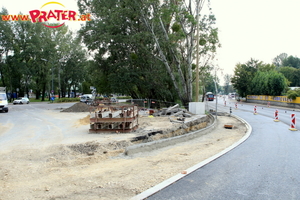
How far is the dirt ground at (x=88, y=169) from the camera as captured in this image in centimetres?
477

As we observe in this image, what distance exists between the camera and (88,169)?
637cm

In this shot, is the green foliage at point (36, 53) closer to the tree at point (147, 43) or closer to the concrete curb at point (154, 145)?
the tree at point (147, 43)

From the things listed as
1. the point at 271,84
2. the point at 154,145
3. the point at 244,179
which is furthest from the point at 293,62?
the point at 244,179

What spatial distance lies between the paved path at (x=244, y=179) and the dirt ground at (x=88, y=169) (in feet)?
Answer: 2.03

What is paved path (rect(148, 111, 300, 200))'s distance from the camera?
15.1 feet

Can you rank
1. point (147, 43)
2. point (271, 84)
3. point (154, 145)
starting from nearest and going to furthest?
point (154, 145)
point (147, 43)
point (271, 84)

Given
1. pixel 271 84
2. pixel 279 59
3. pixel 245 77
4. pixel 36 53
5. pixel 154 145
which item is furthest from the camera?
pixel 279 59

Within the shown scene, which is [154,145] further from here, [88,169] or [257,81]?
[257,81]

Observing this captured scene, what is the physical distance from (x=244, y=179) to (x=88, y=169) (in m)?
3.93

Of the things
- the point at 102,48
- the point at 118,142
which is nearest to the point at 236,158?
the point at 118,142

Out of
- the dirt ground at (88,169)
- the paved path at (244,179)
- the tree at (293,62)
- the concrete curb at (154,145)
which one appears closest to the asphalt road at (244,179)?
the paved path at (244,179)

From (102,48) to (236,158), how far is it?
91.0 ft

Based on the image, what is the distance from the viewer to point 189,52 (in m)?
24.2

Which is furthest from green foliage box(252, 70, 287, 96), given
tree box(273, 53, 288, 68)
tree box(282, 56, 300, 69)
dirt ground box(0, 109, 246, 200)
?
tree box(273, 53, 288, 68)
